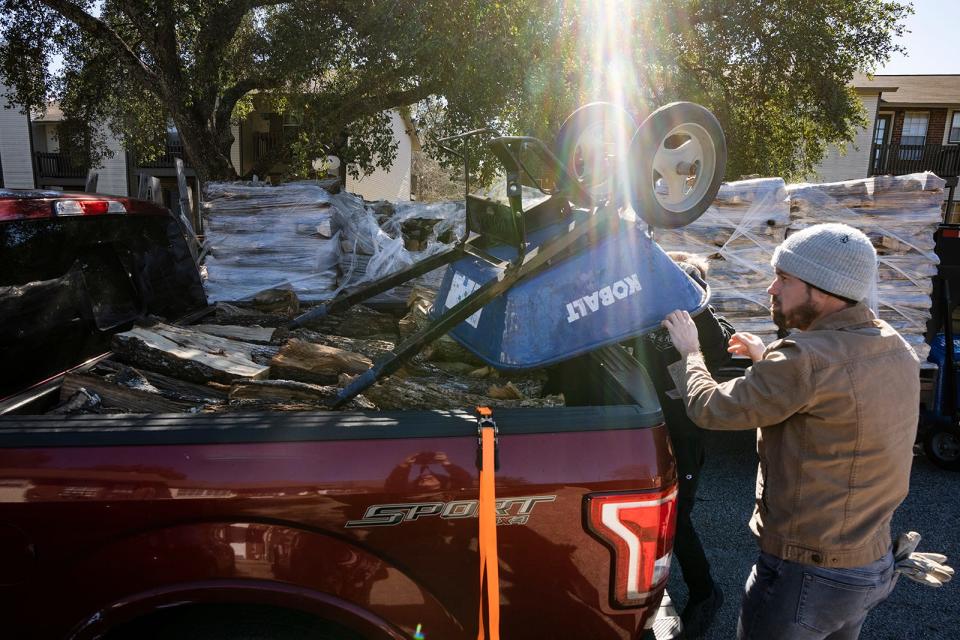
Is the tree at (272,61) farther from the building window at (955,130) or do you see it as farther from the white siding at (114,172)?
the building window at (955,130)

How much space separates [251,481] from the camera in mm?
1605

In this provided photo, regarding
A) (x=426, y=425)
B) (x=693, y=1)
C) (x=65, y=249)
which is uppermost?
(x=693, y=1)

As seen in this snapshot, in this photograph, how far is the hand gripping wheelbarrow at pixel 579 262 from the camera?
Result: 229 centimetres

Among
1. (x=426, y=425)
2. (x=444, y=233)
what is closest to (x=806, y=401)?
(x=426, y=425)

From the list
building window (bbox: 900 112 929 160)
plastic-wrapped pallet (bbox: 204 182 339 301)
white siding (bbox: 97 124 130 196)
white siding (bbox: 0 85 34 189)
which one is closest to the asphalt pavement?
plastic-wrapped pallet (bbox: 204 182 339 301)

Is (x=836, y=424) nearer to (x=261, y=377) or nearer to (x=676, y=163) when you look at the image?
(x=676, y=163)

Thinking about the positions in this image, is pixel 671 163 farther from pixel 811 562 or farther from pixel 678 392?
pixel 811 562

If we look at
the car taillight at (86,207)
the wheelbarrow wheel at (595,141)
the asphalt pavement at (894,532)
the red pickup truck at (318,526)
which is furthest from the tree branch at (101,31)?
the red pickup truck at (318,526)

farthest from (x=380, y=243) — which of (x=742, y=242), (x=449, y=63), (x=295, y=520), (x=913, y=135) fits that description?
(x=913, y=135)

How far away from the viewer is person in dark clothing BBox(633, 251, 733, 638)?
293cm

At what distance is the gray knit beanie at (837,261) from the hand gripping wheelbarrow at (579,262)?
1.54ft

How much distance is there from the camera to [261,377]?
2629 millimetres

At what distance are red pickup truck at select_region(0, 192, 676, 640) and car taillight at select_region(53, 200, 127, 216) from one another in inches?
48.6

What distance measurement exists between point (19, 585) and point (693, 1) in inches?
497
